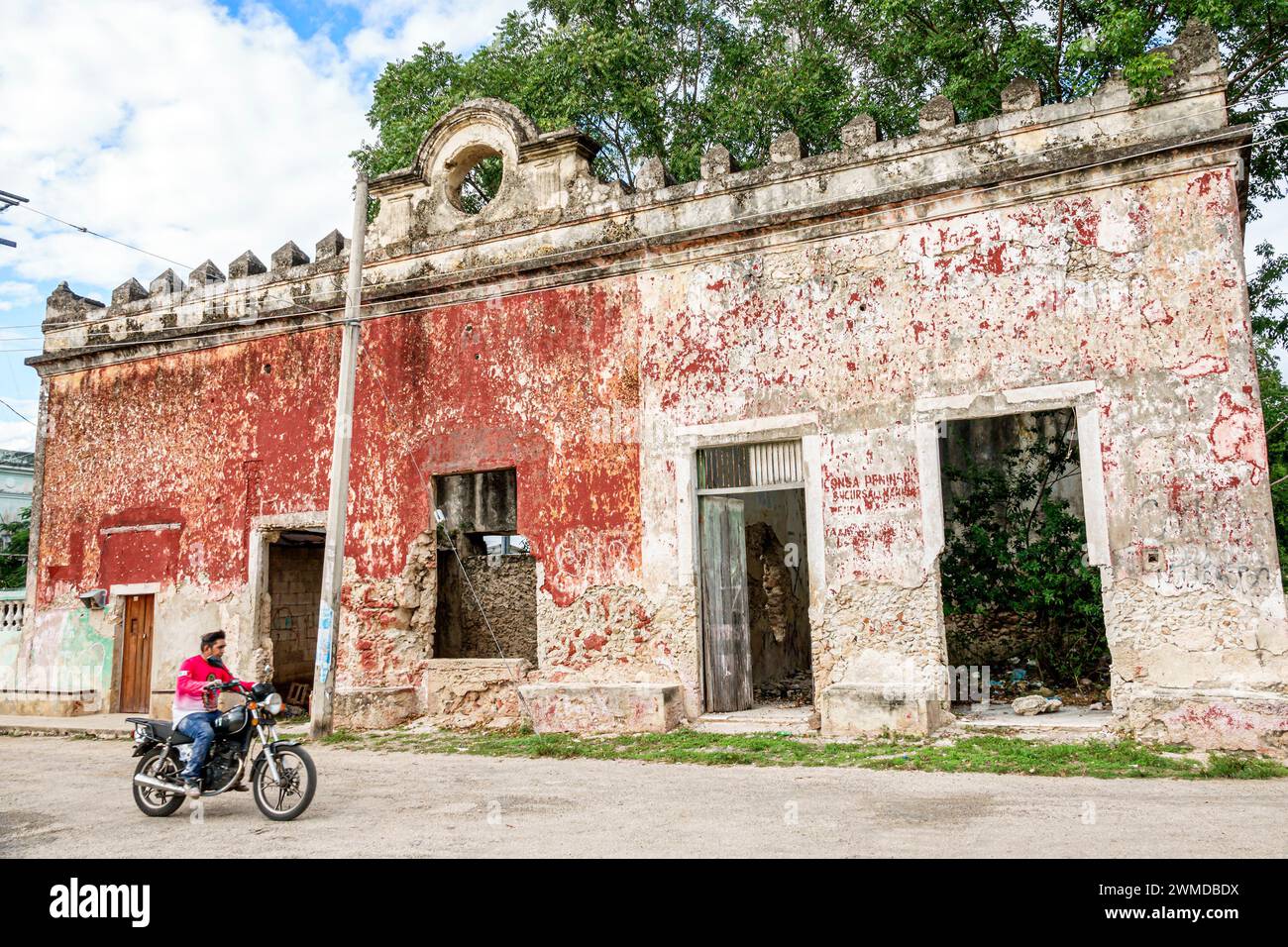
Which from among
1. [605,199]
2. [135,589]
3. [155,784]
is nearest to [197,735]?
[155,784]

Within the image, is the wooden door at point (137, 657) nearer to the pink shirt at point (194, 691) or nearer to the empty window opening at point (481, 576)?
the empty window opening at point (481, 576)

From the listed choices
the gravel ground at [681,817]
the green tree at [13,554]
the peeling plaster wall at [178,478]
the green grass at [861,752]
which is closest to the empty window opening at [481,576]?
the peeling plaster wall at [178,478]

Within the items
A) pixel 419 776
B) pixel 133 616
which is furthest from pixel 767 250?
pixel 133 616

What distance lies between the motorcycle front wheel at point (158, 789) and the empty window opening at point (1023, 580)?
310 inches

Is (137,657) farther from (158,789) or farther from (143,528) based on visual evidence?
(158,789)

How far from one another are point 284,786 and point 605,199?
7556 millimetres

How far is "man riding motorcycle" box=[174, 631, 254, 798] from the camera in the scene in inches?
266

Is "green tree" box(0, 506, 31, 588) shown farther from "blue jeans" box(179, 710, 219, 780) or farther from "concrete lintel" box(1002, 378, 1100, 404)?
"concrete lintel" box(1002, 378, 1100, 404)

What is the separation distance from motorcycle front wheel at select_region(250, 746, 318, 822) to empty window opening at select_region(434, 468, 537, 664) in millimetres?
5745

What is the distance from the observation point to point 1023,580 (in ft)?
38.0

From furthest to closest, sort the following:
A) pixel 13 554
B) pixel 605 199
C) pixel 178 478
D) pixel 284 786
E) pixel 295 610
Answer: pixel 13 554, pixel 295 610, pixel 178 478, pixel 605 199, pixel 284 786

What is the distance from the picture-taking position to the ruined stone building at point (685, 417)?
857 cm

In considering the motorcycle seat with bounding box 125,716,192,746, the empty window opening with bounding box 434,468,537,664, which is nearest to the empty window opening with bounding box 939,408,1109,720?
the empty window opening with bounding box 434,468,537,664
